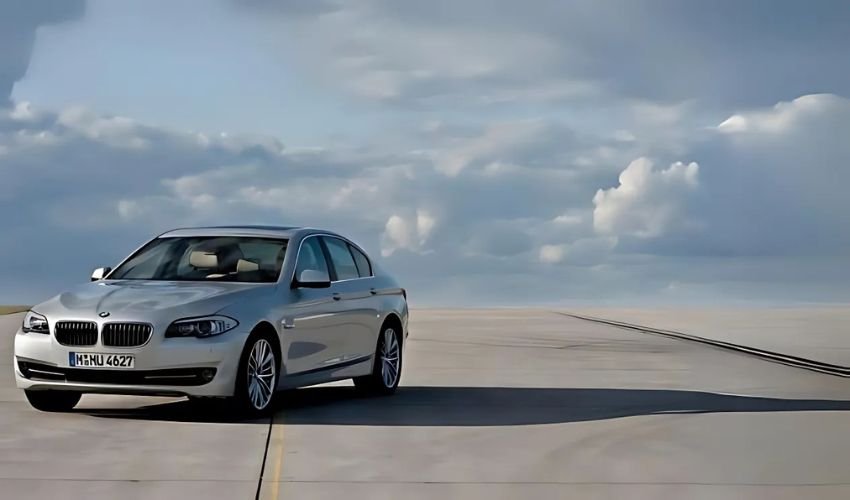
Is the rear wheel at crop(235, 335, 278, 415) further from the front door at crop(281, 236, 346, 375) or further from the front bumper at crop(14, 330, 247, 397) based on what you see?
the front door at crop(281, 236, 346, 375)

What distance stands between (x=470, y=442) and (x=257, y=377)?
92.3 inches

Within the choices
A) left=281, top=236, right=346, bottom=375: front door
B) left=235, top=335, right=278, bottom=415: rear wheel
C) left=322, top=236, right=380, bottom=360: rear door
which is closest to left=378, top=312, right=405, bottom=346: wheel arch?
left=322, top=236, right=380, bottom=360: rear door

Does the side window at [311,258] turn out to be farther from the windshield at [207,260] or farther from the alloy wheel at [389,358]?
the alloy wheel at [389,358]

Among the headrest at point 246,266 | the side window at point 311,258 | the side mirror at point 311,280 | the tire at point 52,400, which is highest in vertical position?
the side window at point 311,258

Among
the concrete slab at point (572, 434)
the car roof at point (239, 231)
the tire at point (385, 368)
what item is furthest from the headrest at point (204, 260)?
the tire at point (385, 368)

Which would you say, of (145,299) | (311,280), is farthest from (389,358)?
(145,299)

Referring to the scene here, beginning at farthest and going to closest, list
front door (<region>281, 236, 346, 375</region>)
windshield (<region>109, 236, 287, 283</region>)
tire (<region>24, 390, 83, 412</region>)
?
1. windshield (<region>109, 236, 287, 283</region>)
2. front door (<region>281, 236, 346, 375</region>)
3. tire (<region>24, 390, 83, 412</region>)

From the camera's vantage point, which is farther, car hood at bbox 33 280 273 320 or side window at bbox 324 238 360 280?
side window at bbox 324 238 360 280

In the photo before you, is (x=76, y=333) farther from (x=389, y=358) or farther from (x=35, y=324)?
(x=389, y=358)

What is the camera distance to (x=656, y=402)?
14547mm

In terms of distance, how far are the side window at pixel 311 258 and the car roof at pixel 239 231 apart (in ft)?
0.50

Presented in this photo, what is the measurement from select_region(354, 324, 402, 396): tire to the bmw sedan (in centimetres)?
5

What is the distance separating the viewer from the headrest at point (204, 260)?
13.6 metres

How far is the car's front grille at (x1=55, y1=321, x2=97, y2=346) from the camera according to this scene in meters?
12.1
